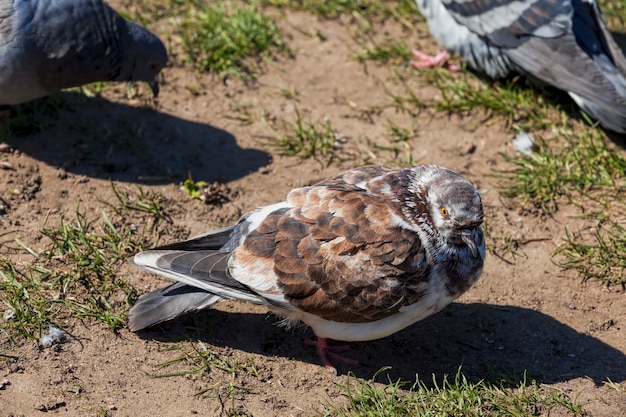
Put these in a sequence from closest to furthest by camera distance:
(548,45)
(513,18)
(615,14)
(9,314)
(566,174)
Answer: (9,314)
(566,174)
(548,45)
(513,18)
(615,14)

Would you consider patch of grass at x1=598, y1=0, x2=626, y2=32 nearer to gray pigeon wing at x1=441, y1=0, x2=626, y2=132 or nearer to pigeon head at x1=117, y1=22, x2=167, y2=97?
gray pigeon wing at x1=441, y1=0, x2=626, y2=132

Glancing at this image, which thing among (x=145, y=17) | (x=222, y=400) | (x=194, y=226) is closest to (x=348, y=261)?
(x=222, y=400)

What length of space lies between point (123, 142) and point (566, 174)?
10.7 feet

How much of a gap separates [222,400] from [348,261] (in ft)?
3.16

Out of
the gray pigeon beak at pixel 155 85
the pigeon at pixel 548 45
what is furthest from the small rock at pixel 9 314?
the pigeon at pixel 548 45

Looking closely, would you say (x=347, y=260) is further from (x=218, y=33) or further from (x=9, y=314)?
(x=218, y=33)

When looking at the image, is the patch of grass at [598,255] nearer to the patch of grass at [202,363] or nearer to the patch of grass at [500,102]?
the patch of grass at [500,102]

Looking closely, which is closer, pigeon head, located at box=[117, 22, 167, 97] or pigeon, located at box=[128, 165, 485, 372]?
pigeon, located at box=[128, 165, 485, 372]

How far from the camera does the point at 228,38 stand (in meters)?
6.92

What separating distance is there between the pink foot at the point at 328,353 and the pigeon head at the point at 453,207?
0.91 metres

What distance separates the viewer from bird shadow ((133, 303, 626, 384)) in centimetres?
455

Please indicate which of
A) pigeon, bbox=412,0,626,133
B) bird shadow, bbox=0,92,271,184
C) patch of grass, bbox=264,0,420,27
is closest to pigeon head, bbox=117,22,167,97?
bird shadow, bbox=0,92,271,184

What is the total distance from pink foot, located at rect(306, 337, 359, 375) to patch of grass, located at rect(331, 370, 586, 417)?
204 mm

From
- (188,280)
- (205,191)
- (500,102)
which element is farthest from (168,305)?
(500,102)
